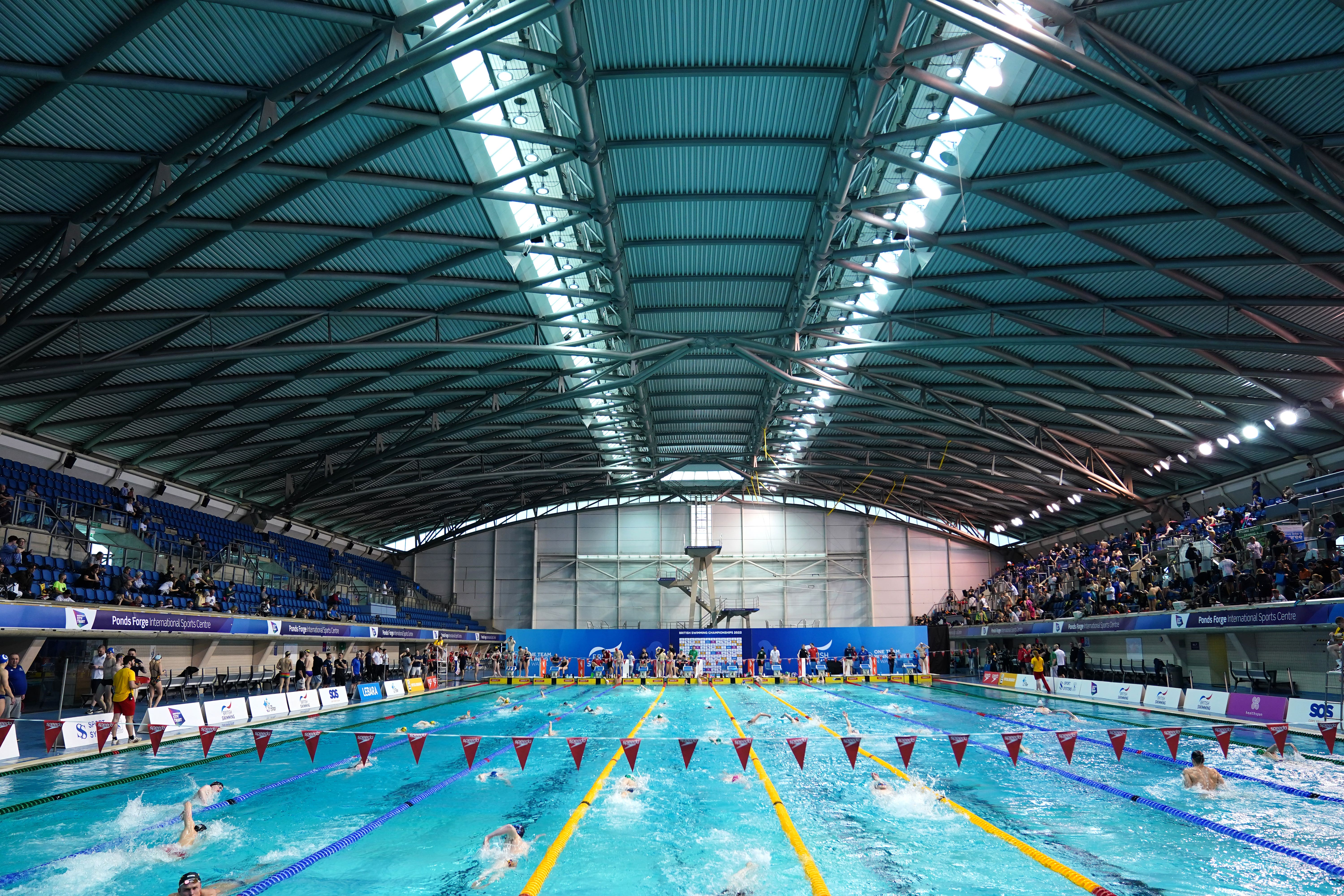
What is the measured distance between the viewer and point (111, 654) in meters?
18.4

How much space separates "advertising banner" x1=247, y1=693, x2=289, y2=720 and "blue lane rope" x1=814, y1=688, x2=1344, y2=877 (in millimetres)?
16559

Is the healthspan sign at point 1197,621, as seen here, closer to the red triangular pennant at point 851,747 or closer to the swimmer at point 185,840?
the red triangular pennant at point 851,747

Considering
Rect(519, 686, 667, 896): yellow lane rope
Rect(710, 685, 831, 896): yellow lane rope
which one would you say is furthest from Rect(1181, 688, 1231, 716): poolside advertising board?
Rect(519, 686, 667, 896): yellow lane rope

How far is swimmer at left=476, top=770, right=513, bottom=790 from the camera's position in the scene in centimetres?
1259

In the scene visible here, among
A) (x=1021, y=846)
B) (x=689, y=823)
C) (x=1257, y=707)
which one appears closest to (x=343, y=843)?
(x=689, y=823)

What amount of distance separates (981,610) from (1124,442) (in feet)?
48.5

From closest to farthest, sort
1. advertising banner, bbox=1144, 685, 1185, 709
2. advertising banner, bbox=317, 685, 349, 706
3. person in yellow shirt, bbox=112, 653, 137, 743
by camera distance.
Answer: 1. person in yellow shirt, bbox=112, 653, 137, 743
2. advertising banner, bbox=1144, 685, 1185, 709
3. advertising banner, bbox=317, 685, 349, 706

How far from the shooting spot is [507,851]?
8.08 meters

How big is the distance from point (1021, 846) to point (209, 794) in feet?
31.4

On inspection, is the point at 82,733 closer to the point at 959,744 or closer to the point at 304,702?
the point at 304,702

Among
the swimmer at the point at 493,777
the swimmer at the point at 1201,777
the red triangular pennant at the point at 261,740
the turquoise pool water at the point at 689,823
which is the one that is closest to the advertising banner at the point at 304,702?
the turquoise pool water at the point at 689,823

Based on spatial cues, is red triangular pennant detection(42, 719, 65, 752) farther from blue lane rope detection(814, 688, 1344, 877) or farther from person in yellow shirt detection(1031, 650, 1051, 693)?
person in yellow shirt detection(1031, 650, 1051, 693)

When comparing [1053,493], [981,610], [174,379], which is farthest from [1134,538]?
[174,379]

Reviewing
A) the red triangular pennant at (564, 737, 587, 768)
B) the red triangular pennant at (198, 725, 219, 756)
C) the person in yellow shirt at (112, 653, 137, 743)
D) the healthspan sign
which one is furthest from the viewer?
the healthspan sign
